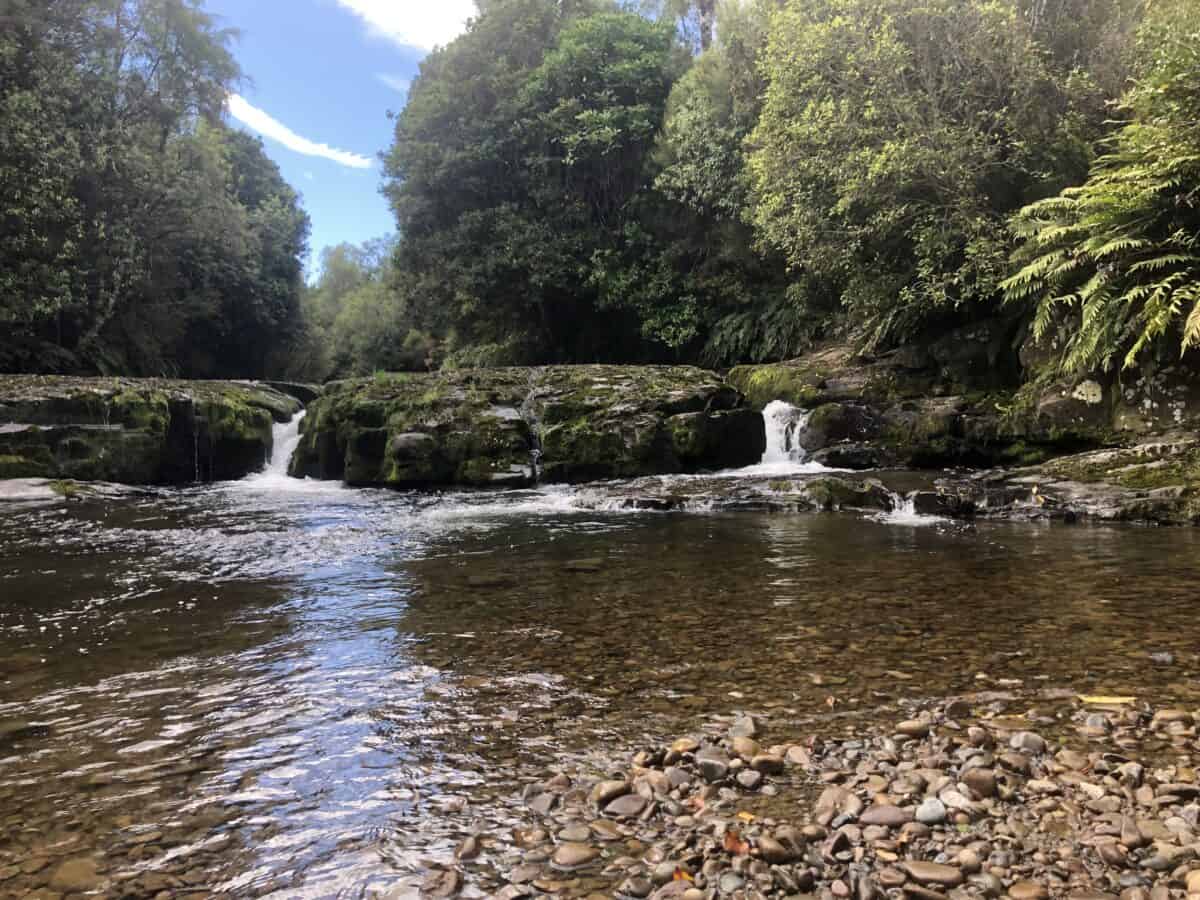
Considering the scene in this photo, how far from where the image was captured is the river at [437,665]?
8.48ft

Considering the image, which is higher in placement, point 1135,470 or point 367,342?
point 367,342

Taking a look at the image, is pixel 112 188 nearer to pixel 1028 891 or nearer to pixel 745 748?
pixel 745 748

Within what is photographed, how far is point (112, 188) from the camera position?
972 inches

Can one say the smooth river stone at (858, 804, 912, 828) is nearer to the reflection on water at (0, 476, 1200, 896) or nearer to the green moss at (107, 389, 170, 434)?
the reflection on water at (0, 476, 1200, 896)

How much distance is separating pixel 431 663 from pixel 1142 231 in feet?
39.8

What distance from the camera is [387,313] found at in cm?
4644

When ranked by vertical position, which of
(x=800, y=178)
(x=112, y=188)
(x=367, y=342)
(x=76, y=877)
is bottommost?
(x=76, y=877)

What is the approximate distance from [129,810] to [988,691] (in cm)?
380

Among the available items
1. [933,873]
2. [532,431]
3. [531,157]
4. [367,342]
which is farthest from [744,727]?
[367,342]

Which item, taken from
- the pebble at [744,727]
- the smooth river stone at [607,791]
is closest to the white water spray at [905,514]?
the pebble at [744,727]

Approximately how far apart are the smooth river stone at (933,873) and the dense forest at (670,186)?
9.66m

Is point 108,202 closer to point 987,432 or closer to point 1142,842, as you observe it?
point 987,432

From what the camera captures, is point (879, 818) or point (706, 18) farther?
point (706, 18)

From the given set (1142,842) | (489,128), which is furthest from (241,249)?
(1142,842)
